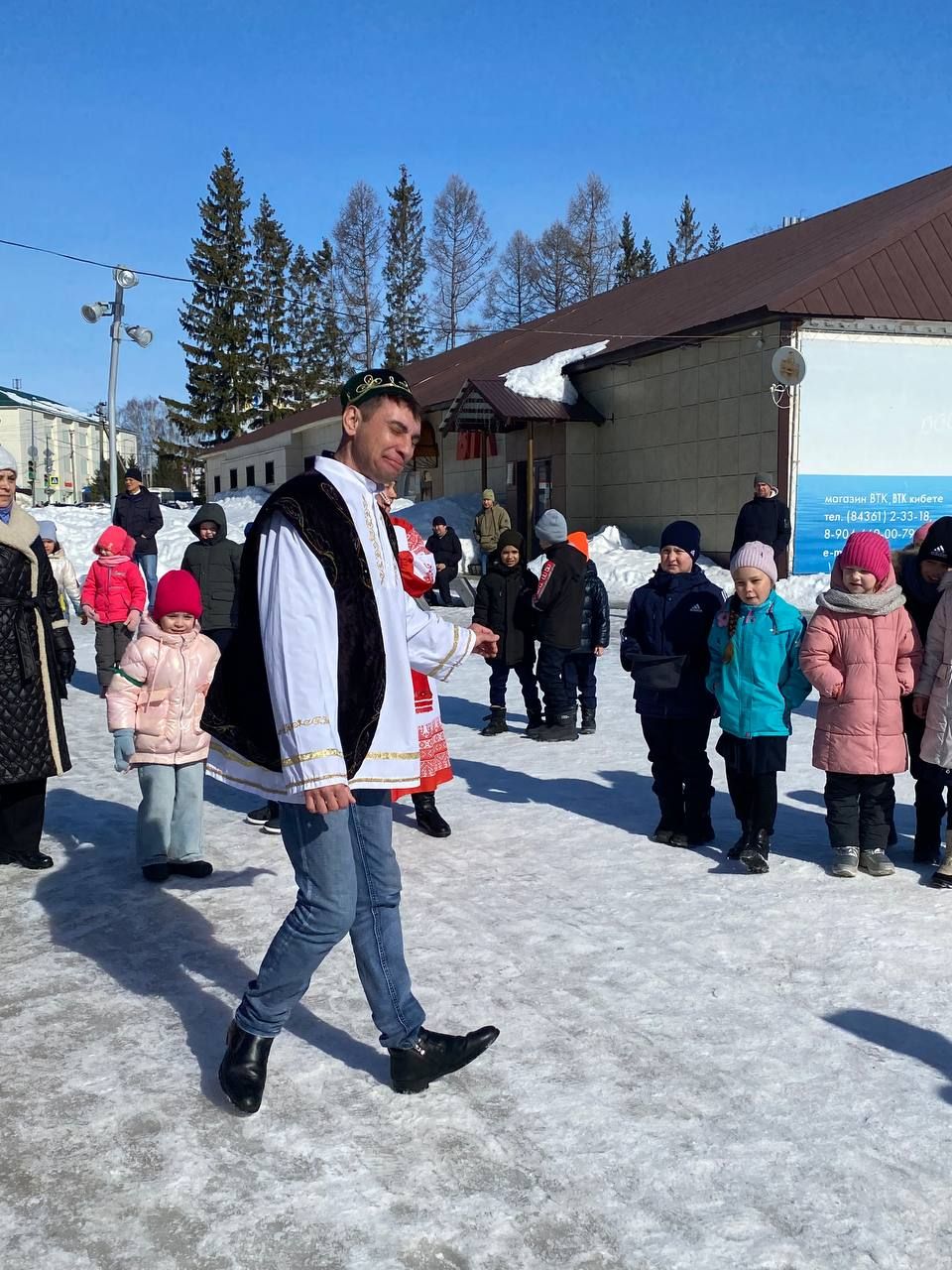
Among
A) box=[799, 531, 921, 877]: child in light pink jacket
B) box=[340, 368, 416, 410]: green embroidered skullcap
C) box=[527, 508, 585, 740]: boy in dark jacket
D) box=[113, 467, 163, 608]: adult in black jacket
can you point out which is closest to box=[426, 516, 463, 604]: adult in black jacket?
box=[113, 467, 163, 608]: adult in black jacket

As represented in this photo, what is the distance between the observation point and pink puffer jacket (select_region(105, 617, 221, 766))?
5.16m

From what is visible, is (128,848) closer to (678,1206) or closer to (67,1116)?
(67,1116)

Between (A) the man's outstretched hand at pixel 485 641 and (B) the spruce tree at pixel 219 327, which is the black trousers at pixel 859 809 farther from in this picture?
(B) the spruce tree at pixel 219 327

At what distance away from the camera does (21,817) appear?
5336 millimetres

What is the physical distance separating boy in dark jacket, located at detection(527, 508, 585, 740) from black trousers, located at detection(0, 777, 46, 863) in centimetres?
422

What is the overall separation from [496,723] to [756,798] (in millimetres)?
3900

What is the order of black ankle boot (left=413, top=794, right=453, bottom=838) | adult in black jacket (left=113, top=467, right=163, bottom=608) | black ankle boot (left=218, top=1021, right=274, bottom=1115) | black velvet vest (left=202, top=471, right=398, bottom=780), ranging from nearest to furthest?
black velvet vest (left=202, top=471, right=398, bottom=780), black ankle boot (left=218, top=1021, right=274, bottom=1115), black ankle boot (left=413, top=794, right=453, bottom=838), adult in black jacket (left=113, top=467, right=163, bottom=608)

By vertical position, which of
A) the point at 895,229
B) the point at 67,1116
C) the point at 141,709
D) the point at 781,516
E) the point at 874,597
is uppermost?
the point at 895,229

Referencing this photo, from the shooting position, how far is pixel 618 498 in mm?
22281

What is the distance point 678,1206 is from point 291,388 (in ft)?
177

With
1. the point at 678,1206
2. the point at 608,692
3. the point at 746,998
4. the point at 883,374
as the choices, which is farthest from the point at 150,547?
the point at 678,1206

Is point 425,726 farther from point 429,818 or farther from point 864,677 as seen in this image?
point 864,677

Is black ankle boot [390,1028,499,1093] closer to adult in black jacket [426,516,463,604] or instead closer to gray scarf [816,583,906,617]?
gray scarf [816,583,906,617]

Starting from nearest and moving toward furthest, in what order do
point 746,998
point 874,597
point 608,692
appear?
point 746,998
point 874,597
point 608,692
